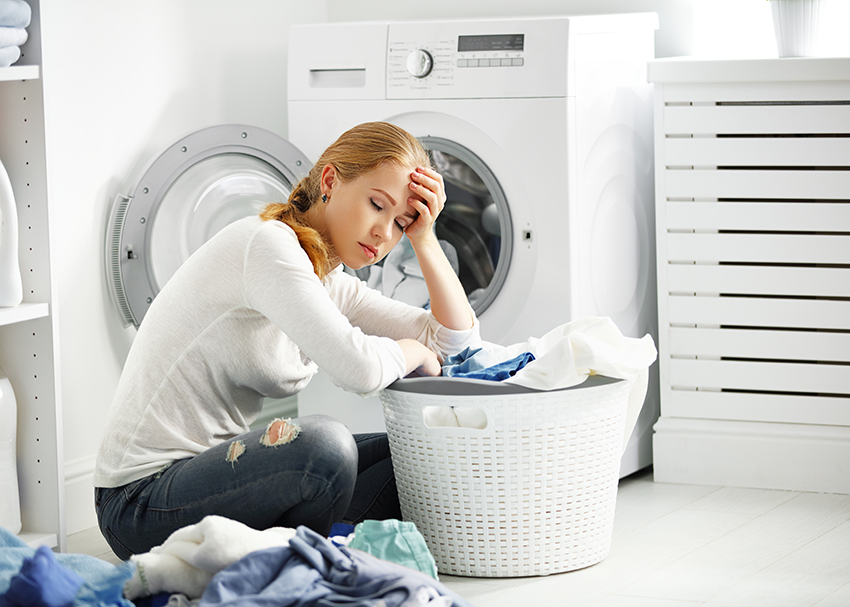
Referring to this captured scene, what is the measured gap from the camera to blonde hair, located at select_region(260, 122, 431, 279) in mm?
1558

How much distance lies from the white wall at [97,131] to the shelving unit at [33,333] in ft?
0.67

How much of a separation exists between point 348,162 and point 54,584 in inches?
31.0

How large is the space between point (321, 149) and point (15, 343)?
88cm

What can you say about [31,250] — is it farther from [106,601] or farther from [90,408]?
[106,601]

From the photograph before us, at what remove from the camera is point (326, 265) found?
5.30 ft

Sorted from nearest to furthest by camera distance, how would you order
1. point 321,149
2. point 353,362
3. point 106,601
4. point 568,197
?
point 106,601 < point 353,362 < point 568,197 < point 321,149

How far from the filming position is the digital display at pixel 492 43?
2072 millimetres

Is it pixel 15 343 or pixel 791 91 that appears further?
pixel 791 91

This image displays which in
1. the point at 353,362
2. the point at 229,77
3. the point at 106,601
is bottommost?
the point at 106,601

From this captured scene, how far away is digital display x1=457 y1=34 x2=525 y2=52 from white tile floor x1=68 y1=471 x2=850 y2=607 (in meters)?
1.03

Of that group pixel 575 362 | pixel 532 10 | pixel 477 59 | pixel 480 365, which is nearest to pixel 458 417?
pixel 480 365

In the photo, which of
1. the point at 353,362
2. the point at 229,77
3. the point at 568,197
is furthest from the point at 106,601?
the point at 229,77

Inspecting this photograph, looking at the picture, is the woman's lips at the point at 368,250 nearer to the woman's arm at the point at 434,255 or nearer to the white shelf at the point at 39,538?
the woman's arm at the point at 434,255

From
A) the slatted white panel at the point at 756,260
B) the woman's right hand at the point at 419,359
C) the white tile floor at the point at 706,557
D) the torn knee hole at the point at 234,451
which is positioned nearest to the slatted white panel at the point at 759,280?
the slatted white panel at the point at 756,260
